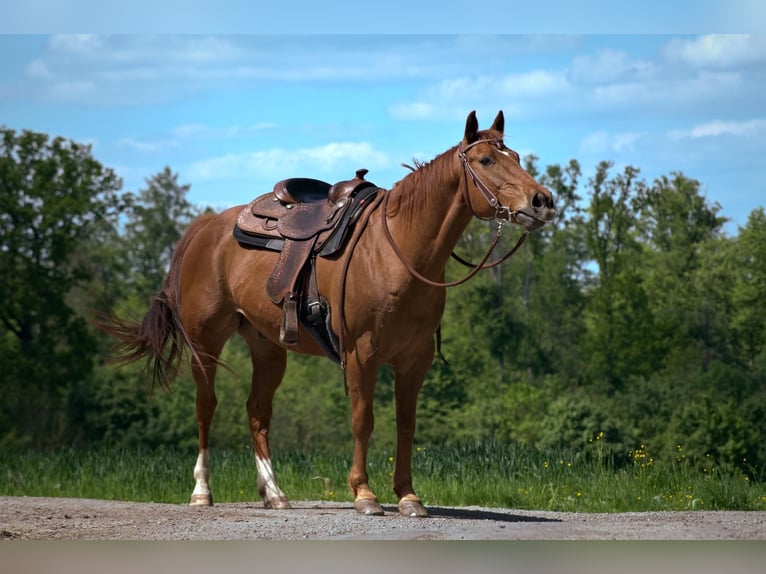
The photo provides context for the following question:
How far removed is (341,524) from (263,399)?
2439 mm

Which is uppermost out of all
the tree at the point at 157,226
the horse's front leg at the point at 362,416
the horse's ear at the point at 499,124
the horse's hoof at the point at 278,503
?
the tree at the point at 157,226

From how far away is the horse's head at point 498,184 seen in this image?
22.1ft

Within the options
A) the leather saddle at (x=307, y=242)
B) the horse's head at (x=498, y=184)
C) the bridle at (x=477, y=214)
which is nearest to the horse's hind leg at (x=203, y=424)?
the leather saddle at (x=307, y=242)

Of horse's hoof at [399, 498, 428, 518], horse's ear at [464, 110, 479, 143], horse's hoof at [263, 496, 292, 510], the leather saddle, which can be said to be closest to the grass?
horse's hoof at [263, 496, 292, 510]

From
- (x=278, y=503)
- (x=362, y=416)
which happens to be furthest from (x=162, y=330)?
(x=362, y=416)

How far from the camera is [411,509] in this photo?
7.38 m

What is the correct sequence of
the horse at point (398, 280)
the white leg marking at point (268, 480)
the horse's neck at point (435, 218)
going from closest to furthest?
the horse at point (398, 280) < the horse's neck at point (435, 218) < the white leg marking at point (268, 480)

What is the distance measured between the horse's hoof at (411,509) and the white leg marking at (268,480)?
1568 millimetres

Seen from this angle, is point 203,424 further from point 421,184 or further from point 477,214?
point 477,214

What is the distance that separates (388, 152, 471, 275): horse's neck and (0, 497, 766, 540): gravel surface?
180cm

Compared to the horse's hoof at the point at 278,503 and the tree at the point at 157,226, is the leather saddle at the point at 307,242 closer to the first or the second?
the horse's hoof at the point at 278,503

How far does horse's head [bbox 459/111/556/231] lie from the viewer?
6.74 m

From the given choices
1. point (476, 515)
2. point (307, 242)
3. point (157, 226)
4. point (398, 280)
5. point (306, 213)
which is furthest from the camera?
point (157, 226)

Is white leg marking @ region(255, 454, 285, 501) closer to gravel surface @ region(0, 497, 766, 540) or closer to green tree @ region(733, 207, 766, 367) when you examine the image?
gravel surface @ region(0, 497, 766, 540)
